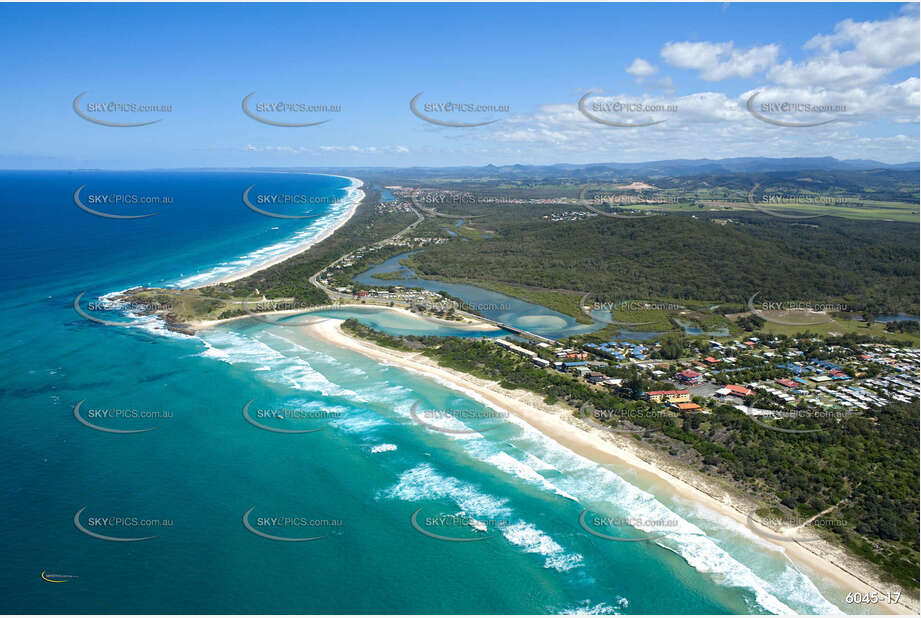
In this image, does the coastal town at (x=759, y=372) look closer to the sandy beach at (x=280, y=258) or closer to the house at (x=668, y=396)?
the house at (x=668, y=396)

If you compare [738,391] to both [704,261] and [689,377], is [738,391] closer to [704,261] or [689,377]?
[689,377]

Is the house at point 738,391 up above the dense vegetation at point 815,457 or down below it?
above

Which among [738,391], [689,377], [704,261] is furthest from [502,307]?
[704,261]

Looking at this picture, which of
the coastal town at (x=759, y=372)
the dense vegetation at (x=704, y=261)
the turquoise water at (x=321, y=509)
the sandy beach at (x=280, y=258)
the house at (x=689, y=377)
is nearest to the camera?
the turquoise water at (x=321, y=509)

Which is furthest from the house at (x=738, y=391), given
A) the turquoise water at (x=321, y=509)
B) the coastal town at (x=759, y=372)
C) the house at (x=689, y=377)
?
the turquoise water at (x=321, y=509)

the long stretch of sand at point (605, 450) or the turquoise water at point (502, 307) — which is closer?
the long stretch of sand at point (605, 450)

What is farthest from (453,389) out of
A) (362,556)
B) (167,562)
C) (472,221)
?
(472,221)

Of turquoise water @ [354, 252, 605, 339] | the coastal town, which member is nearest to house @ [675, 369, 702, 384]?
the coastal town
